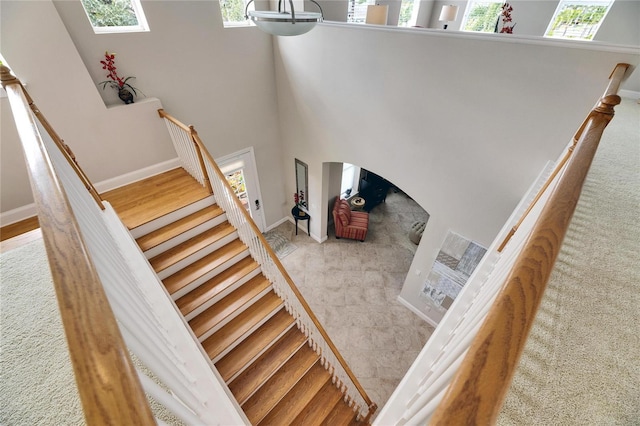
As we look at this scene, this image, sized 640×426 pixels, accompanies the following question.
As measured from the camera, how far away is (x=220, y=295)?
3.16 meters

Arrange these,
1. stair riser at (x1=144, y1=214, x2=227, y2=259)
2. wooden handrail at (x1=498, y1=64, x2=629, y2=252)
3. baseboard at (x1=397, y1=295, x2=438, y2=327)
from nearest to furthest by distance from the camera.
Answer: wooden handrail at (x1=498, y1=64, x2=629, y2=252), stair riser at (x1=144, y1=214, x2=227, y2=259), baseboard at (x1=397, y1=295, x2=438, y2=327)

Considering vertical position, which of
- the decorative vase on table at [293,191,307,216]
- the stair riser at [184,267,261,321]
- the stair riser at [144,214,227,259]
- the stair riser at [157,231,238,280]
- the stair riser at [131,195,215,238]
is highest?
the stair riser at [131,195,215,238]

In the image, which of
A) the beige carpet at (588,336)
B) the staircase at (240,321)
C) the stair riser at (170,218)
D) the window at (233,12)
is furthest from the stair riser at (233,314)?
the window at (233,12)

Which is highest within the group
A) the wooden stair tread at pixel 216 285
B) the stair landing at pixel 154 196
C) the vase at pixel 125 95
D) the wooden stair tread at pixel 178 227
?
the vase at pixel 125 95

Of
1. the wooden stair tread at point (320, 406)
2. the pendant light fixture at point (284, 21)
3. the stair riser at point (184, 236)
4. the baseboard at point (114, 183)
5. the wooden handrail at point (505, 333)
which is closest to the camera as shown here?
the wooden handrail at point (505, 333)

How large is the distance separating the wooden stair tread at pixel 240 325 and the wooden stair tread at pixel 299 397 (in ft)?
2.67

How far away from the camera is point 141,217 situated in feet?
10.7

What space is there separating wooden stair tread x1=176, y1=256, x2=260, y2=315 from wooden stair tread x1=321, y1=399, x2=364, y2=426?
1.82 metres

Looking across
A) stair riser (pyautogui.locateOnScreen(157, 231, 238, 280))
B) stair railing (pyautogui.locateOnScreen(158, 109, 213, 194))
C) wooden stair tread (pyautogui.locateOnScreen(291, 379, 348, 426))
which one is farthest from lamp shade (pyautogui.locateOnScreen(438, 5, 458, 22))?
wooden stair tread (pyautogui.locateOnScreen(291, 379, 348, 426))

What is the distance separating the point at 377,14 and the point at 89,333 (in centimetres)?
492

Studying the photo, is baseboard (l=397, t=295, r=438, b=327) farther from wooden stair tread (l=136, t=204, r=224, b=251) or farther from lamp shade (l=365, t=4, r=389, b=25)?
lamp shade (l=365, t=4, r=389, b=25)

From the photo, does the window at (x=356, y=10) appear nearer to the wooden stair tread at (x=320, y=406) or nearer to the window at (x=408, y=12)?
the window at (x=408, y=12)

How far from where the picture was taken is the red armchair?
6.05 m

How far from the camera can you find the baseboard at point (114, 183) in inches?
132
